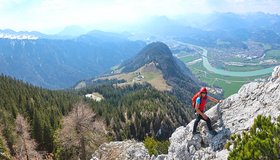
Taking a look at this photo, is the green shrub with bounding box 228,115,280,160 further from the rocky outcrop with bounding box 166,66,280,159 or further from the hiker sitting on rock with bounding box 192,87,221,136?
the hiker sitting on rock with bounding box 192,87,221,136

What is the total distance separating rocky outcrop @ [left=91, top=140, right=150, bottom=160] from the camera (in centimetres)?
4884

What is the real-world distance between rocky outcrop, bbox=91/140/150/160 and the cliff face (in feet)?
40.7

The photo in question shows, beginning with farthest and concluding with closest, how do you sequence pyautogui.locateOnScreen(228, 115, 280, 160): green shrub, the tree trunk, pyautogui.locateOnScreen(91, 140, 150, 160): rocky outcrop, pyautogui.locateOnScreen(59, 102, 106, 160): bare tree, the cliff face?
the tree trunk
pyautogui.locateOnScreen(59, 102, 106, 160): bare tree
pyautogui.locateOnScreen(91, 140, 150, 160): rocky outcrop
the cliff face
pyautogui.locateOnScreen(228, 115, 280, 160): green shrub

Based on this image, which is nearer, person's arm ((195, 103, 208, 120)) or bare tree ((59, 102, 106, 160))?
person's arm ((195, 103, 208, 120))

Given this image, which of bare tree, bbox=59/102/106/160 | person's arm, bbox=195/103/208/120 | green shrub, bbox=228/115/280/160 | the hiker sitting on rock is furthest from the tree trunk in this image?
green shrub, bbox=228/115/280/160

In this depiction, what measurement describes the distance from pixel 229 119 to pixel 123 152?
23.2 meters

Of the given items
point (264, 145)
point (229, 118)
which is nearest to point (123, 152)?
point (229, 118)

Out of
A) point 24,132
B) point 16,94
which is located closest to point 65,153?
point 24,132

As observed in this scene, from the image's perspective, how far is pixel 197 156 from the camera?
106ft

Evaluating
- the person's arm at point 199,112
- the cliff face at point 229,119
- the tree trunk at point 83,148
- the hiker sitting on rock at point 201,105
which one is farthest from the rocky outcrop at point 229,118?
the tree trunk at point 83,148

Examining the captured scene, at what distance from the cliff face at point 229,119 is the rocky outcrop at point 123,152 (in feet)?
40.7

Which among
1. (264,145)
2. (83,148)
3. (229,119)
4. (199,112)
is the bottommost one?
(83,148)

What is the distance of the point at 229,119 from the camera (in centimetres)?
3325

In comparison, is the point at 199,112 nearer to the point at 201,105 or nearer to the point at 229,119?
the point at 201,105
